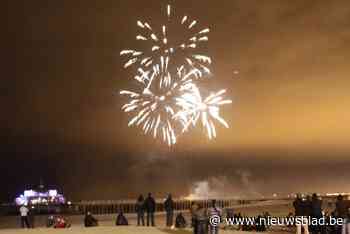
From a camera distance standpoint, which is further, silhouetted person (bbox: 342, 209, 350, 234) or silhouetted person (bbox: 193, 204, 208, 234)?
silhouetted person (bbox: 193, 204, 208, 234)

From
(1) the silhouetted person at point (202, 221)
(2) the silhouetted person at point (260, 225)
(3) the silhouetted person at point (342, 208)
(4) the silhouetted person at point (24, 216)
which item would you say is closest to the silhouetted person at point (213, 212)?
(1) the silhouetted person at point (202, 221)

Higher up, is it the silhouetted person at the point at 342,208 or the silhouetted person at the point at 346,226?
the silhouetted person at the point at 342,208

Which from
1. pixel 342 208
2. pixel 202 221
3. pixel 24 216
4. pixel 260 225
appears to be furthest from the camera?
pixel 24 216

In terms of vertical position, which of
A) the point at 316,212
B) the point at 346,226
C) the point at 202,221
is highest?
the point at 316,212

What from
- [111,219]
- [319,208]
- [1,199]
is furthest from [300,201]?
[1,199]

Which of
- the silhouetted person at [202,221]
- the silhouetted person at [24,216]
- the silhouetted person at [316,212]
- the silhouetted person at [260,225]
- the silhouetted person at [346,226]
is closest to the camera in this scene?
the silhouetted person at [346,226]

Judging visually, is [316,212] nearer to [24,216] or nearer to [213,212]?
[213,212]

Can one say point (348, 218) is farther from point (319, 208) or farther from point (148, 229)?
point (148, 229)

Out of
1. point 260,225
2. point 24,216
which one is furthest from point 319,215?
point 24,216

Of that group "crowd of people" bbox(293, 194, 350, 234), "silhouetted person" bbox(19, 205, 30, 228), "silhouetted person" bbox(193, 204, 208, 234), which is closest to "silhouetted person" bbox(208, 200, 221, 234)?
"silhouetted person" bbox(193, 204, 208, 234)

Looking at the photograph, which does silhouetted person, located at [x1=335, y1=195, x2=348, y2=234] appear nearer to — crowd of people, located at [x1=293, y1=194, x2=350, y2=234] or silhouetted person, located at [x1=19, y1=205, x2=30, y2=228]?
crowd of people, located at [x1=293, y1=194, x2=350, y2=234]

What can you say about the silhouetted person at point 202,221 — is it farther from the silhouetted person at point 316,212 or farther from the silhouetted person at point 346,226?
the silhouetted person at point 346,226

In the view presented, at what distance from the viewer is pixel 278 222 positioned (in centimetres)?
3192

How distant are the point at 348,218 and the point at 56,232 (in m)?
11.1
